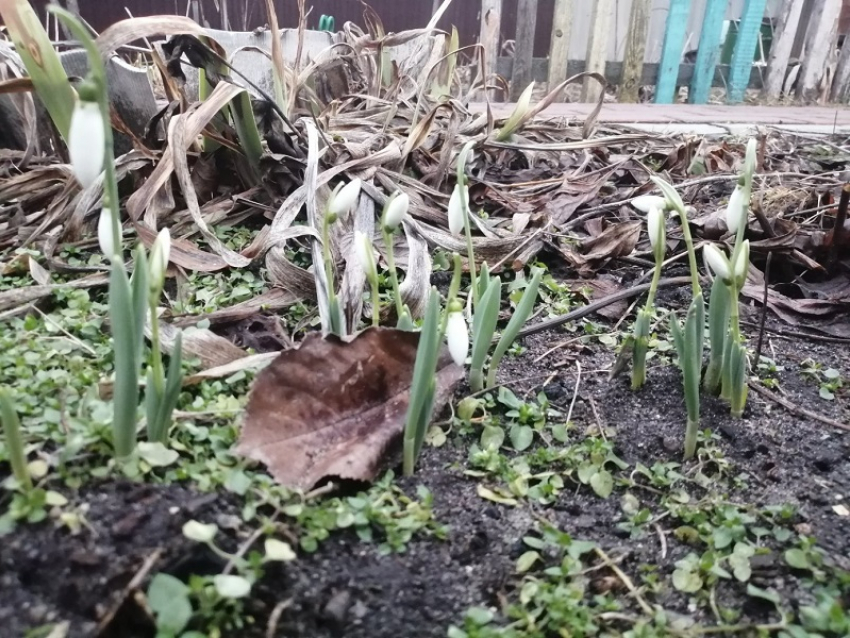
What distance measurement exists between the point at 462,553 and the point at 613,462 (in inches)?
13.2

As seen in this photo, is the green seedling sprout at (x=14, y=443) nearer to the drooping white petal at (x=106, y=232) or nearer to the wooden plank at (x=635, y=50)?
the drooping white petal at (x=106, y=232)

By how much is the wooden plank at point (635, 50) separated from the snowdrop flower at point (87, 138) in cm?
555

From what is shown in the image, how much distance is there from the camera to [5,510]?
0.80 meters

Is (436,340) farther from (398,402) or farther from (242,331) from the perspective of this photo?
(242,331)

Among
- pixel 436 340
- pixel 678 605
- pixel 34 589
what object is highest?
pixel 436 340

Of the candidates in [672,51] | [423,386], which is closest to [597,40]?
[672,51]

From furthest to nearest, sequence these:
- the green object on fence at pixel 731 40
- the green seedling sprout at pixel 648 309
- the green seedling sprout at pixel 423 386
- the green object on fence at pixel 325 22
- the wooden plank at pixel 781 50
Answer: the green object on fence at pixel 731 40 → the wooden plank at pixel 781 50 → the green object on fence at pixel 325 22 → the green seedling sprout at pixel 648 309 → the green seedling sprout at pixel 423 386

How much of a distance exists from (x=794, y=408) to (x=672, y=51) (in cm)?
515

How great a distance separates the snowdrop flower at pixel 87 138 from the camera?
2.52 feet

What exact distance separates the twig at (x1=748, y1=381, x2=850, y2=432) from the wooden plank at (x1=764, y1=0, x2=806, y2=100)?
5625mm

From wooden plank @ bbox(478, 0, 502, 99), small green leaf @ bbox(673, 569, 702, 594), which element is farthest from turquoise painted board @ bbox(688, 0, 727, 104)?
small green leaf @ bbox(673, 569, 702, 594)

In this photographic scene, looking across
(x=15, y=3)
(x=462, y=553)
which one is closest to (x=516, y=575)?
(x=462, y=553)

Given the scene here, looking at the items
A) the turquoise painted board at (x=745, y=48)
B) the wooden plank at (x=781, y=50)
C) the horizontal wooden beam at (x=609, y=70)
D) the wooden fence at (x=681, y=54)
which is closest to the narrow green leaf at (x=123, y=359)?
the wooden fence at (x=681, y=54)

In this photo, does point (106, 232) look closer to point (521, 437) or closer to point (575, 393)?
point (521, 437)
